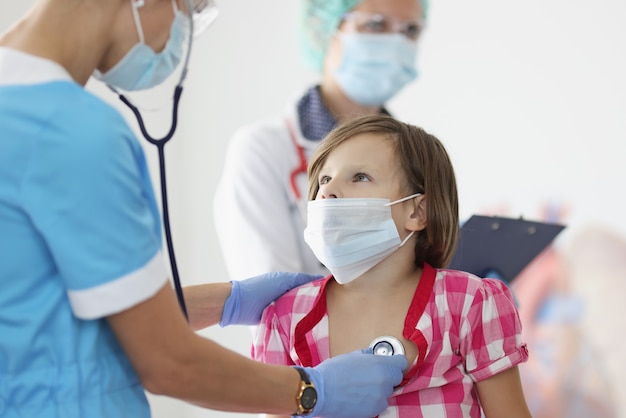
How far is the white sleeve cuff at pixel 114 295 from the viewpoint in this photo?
1.03m

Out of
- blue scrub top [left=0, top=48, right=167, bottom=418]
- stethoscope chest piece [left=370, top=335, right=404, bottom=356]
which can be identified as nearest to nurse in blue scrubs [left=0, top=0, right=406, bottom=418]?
blue scrub top [left=0, top=48, right=167, bottom=418]

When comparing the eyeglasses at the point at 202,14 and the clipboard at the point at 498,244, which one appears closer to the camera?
the eyeglasses at the point at 202,14

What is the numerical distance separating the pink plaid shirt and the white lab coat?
540 mm

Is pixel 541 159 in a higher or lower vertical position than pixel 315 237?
lower

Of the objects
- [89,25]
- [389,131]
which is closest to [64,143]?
[89,25]

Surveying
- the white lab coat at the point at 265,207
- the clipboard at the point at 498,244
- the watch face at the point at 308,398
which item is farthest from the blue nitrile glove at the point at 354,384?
the white lab coat at the point at 265,207

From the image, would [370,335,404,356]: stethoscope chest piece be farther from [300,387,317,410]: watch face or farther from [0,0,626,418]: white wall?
[0,0,626,418]: white wall

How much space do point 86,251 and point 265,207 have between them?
104cm

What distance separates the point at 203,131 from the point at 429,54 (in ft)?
3.30

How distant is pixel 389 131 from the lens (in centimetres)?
154

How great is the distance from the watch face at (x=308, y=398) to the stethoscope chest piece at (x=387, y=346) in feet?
0.65

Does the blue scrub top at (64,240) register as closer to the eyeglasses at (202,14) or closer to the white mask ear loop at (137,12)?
the white mask ear loop at (137,12)

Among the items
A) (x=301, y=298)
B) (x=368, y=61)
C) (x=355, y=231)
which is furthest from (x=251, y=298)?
(x=368, y=61)

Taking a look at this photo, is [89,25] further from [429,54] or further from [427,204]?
[429,54]
